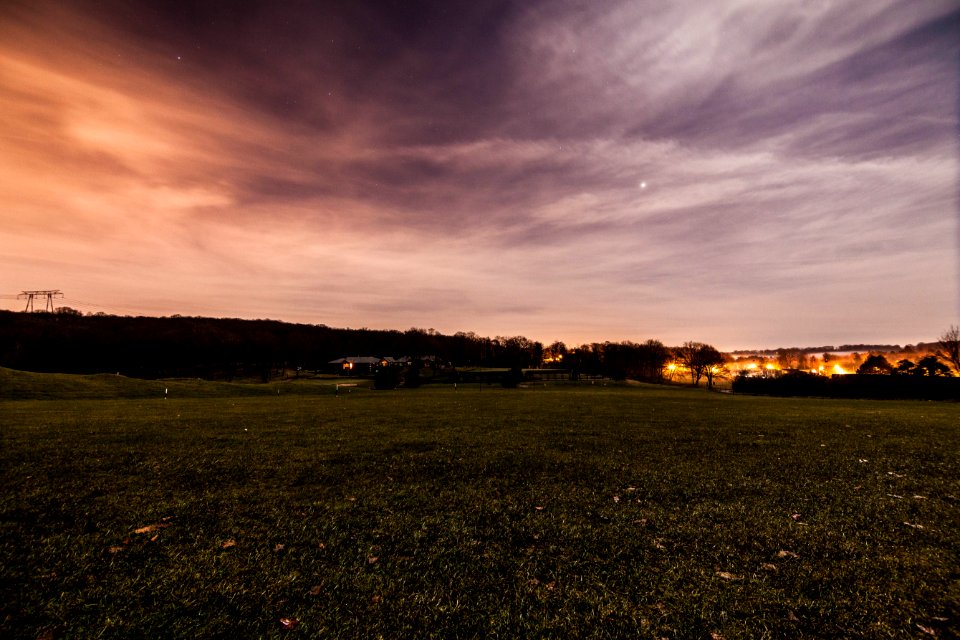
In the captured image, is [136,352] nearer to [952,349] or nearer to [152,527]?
[152,527]

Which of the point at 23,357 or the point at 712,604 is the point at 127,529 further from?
the point at 23,357

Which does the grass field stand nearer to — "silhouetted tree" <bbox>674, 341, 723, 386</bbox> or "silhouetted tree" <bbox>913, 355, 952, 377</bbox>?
"silhouetted tree" <bbox>913, 355, 952, 377</bbox>

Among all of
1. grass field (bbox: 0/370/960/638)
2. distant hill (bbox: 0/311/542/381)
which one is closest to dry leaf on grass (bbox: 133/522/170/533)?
grass field (bbox: 0/370/960/638)

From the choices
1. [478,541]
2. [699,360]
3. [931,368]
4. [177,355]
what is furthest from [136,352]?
[931,368]

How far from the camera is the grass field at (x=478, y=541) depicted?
16.5 ft

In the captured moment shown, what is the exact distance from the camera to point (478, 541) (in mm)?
7145

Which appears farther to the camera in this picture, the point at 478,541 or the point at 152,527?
the point at 152,527

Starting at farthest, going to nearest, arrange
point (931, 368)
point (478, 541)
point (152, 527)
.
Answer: point (931, 368), point (152, 527), point (478, 541)

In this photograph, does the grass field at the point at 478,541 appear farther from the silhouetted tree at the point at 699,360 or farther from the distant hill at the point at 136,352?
the silhouetted tree at the point at 699,360

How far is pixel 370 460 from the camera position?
13.2m

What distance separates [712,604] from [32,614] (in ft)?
27.9

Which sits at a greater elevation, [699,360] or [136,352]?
[699,360]

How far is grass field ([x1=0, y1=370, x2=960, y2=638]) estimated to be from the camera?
5039 millimetres

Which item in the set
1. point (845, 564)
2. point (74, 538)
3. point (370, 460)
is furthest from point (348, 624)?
point (370, 460)
